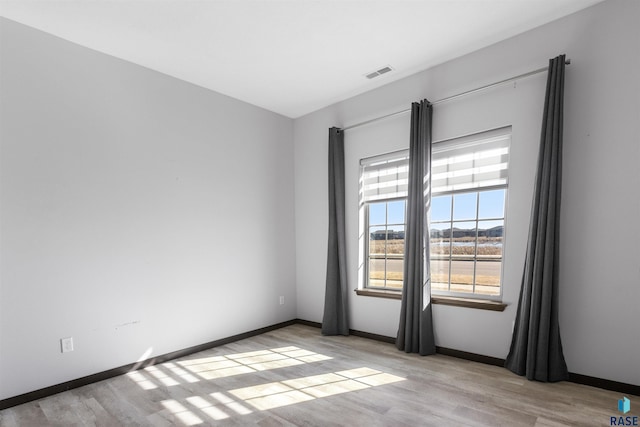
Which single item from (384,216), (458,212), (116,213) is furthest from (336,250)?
(116,213)

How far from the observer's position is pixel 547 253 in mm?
2447

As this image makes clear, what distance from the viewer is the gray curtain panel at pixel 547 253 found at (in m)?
2.45

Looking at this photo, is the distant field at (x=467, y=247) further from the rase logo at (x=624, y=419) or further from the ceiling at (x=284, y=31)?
the ceiling at (x=284, y=31)

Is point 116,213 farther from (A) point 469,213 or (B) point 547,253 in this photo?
(B) point 547,253

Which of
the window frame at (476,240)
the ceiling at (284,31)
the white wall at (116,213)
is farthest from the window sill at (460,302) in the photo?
the ceiling at (284,31)

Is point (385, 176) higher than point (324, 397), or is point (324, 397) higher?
point (385, 176)

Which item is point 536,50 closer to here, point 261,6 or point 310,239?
point 261,6

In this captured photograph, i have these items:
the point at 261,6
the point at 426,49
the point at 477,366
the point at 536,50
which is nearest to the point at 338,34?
the point at 261,6

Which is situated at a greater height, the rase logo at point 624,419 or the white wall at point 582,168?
the white wall at point 582,168

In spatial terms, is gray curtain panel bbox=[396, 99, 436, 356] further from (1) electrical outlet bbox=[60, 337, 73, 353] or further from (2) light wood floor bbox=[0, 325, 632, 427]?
(1) electrical outlet bbox=[60, 337, 73, 353]

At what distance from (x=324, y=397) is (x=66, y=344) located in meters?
2.19

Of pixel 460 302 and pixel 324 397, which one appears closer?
pixel 324 397

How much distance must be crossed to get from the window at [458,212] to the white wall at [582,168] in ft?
0.48

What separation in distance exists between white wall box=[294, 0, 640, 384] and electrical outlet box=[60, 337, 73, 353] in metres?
3.37
